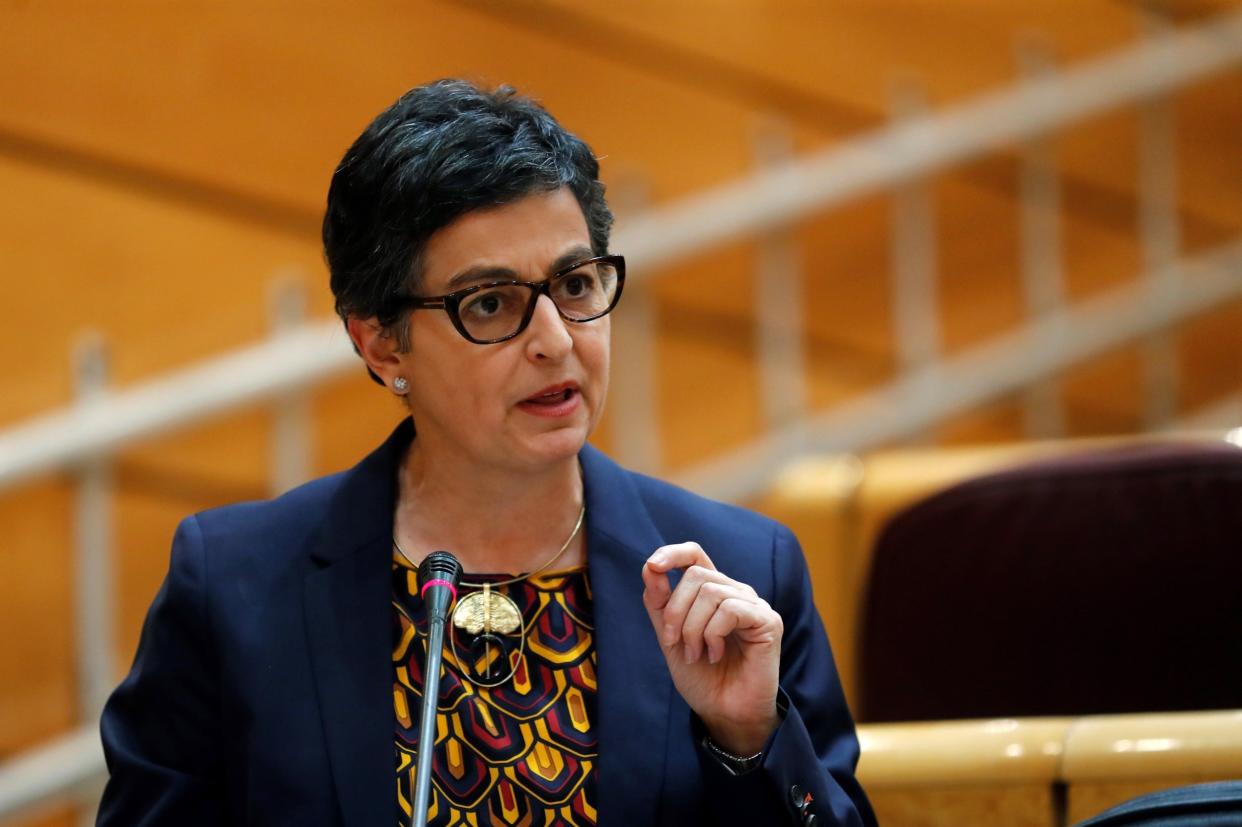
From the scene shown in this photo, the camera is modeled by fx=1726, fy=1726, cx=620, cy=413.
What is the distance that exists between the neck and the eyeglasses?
0.14m

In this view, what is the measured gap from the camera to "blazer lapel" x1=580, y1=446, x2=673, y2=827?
149 centimetres

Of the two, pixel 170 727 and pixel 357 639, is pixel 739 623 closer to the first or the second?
pixel 357 639

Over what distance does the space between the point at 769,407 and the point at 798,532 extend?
105 cm

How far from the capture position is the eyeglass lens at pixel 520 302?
1.54m

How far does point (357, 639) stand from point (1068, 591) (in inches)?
32.3

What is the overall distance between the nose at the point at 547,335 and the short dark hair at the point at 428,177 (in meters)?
0.10

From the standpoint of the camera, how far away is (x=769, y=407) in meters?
3.20

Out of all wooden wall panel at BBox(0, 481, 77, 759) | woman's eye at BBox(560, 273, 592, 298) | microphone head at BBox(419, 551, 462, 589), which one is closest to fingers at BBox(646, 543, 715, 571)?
microphone head at BBox(419, 551, 462, 589)

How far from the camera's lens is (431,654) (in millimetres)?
1323

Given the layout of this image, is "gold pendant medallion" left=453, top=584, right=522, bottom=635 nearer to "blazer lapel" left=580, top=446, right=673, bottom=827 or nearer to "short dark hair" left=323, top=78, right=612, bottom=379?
"blazer lapel" left=580, top=446, right=673, bottom=827

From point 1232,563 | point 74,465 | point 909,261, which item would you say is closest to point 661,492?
point 1232,563

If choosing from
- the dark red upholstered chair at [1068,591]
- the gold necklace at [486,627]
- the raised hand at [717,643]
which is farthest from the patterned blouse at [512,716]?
the dark red upholstered chair at [1068,591]

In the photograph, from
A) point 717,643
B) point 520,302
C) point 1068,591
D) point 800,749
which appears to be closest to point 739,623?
point 717,643

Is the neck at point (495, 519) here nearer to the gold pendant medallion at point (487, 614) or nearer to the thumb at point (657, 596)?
the gold pendant medallion at point (487, 614)
